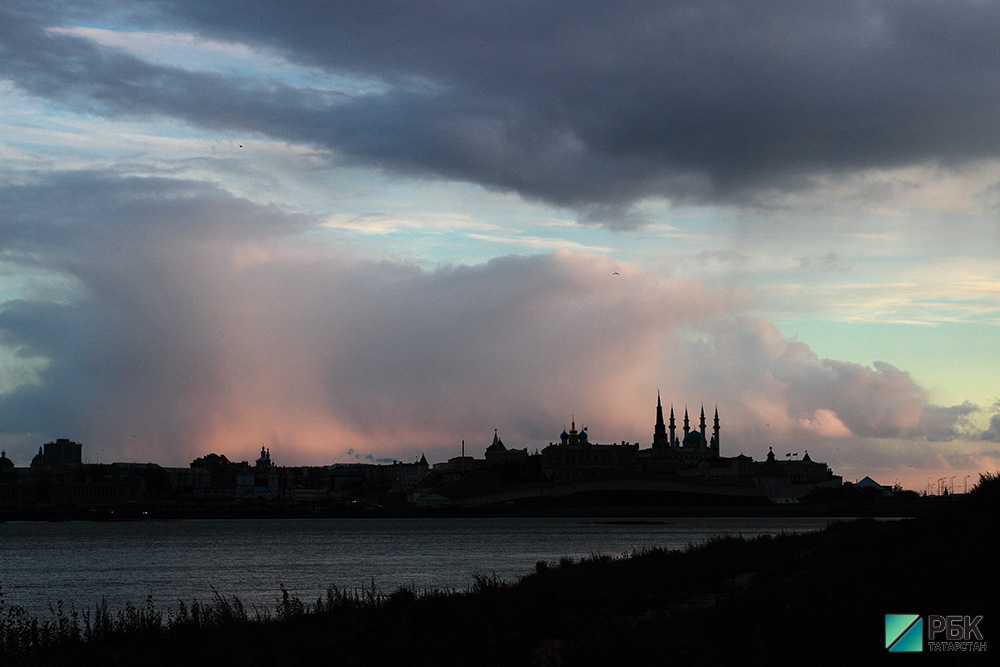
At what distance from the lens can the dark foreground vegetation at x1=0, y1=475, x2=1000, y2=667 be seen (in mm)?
16281

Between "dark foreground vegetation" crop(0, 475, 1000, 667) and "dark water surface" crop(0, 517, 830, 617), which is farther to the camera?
"dark water surface" crop(0, 517, 830, 617)

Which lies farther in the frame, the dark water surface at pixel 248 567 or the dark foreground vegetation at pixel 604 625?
the dark water surface at pixel 248 567

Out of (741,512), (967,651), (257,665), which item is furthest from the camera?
(741,512)

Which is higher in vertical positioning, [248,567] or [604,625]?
[604,625]

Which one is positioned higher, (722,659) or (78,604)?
→ (722,659)

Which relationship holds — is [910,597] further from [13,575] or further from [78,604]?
[13,575]

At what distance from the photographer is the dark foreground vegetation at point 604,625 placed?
16.3 meters

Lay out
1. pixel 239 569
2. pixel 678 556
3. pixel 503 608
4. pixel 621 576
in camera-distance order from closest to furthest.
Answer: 1. pixel 503 608
2. pixel 621 576
3. pixel 678 556
4. pixel 239 569

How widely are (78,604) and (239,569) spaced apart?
1931 cm

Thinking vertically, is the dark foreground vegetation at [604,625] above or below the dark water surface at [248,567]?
above

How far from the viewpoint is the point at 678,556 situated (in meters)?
37.7

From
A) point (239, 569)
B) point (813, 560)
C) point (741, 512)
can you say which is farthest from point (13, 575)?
point (741, 512)

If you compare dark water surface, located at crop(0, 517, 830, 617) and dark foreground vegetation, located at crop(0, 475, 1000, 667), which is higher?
dark foreground vegetation, located at crop(0, 475, 1000, 667)

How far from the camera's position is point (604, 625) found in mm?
20078
